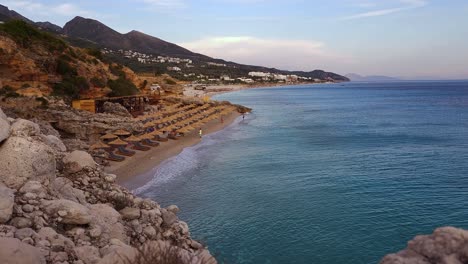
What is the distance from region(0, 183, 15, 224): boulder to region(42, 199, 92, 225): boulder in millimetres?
719

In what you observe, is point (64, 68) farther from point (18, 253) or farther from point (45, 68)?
point (18, 253)

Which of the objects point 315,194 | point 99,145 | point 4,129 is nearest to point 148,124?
point 99,145

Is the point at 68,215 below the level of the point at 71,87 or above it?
below

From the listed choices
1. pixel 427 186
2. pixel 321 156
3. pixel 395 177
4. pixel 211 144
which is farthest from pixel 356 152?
pixel 211 144

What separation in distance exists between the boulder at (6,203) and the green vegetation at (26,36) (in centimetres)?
3744

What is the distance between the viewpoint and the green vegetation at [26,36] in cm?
4069

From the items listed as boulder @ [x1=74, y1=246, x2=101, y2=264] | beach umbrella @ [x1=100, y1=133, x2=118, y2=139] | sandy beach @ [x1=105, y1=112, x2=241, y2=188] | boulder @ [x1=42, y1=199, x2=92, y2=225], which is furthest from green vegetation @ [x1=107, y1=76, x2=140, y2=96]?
boulder @ [x1=74, y1=246, x2=101, y2=264]

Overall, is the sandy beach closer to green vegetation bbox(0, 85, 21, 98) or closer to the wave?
the wave

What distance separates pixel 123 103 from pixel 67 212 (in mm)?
43442

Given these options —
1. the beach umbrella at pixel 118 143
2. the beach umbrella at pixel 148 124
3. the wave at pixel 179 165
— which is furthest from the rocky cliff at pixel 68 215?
the beach umbrella at pixel 148 124

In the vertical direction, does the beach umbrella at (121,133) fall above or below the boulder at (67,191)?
below

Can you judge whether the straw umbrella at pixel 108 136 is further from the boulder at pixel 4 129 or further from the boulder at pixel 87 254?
the boulder at pixel 87 254

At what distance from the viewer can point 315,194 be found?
2255cm

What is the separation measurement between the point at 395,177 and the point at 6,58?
34542 millimetres
